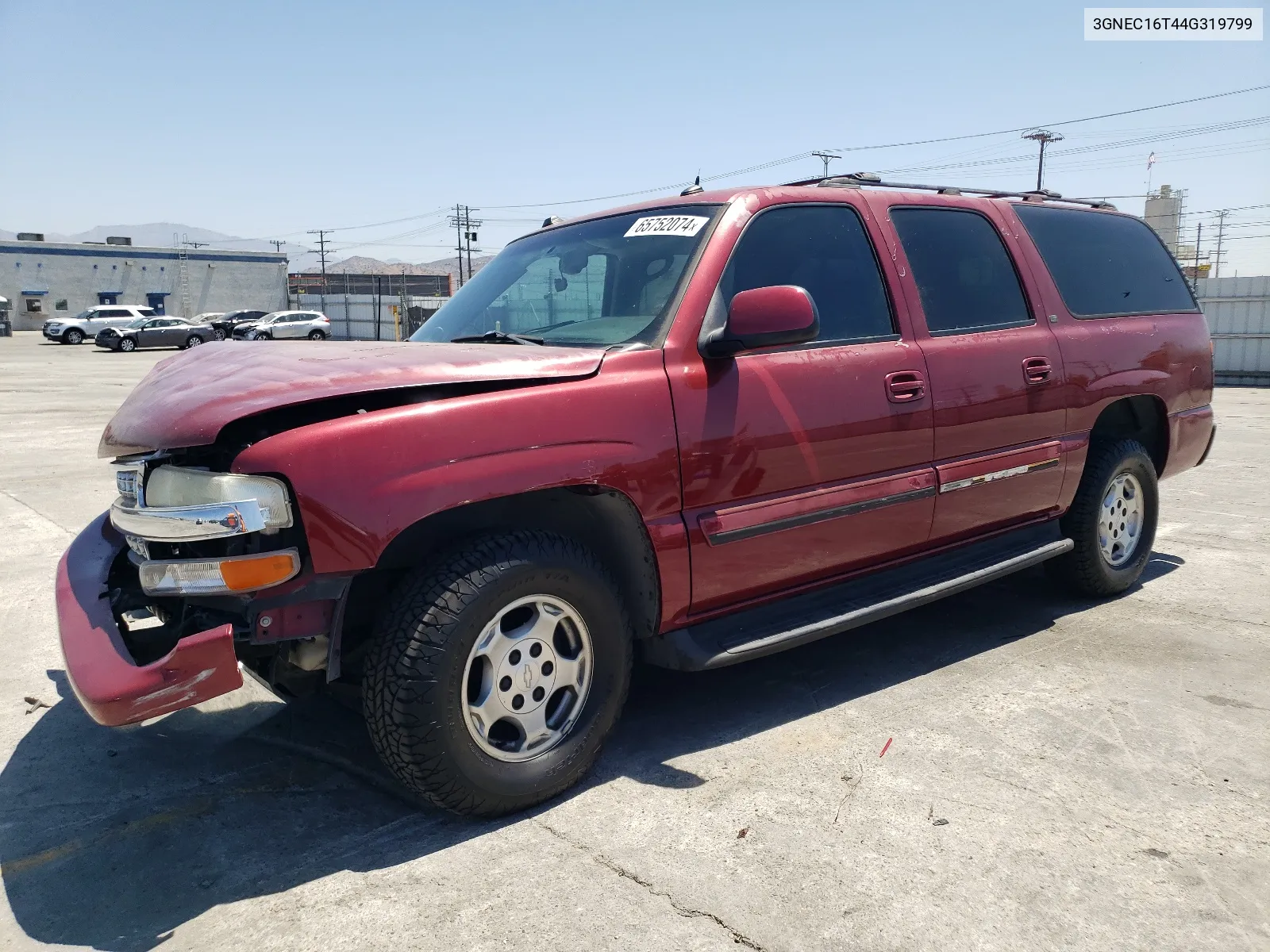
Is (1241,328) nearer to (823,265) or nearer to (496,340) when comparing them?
(823,265)

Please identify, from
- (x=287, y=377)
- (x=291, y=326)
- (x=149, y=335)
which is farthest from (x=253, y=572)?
(x=291, y=326)

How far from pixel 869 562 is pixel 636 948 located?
190cm

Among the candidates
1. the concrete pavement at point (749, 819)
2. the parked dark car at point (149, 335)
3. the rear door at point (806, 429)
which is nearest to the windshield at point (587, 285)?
the rear door at point (806, 429)

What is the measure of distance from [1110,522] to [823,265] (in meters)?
2.37

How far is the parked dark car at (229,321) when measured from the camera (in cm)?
4419

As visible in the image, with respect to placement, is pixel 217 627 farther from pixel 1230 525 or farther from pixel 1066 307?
pixel 1230 525

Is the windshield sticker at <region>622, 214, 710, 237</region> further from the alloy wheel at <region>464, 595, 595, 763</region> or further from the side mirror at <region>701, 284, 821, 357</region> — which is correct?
the alloy wheel at <region>464, 595, 595, 763</region>

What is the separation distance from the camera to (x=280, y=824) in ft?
9.27

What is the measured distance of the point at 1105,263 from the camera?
16.0 feet

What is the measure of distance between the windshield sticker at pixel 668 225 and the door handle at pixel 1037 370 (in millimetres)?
1719

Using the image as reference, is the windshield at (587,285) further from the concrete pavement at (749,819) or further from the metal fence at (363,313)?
the metal fence at (363,313)

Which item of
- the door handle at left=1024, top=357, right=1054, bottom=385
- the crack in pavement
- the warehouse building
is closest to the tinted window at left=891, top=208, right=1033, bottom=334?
the door handle at left=1024, top=357, right=1054, bottom=385

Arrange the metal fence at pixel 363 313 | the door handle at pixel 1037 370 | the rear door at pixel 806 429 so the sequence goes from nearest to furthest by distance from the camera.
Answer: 1. the rear door at pixel 806 429
2. the door handle at pixel 1037 370
3. the metal fence at pixel 363 313

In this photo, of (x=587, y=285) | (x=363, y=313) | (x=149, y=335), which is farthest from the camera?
(x=363, y=313)
